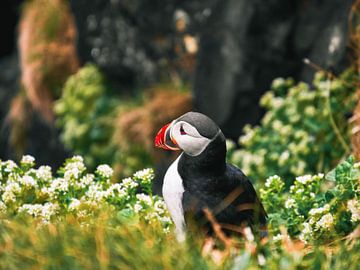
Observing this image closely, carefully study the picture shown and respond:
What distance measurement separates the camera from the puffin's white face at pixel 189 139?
360 centimetres

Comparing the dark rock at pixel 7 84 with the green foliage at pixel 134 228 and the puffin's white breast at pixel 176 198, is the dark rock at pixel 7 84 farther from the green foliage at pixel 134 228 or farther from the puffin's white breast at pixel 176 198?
the puffin's white breast at pixel 176 198

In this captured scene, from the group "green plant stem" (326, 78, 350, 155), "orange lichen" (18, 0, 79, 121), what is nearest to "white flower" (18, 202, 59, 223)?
"green plant stem" (326, 78, 350, 155)

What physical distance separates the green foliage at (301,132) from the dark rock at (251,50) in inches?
16.6

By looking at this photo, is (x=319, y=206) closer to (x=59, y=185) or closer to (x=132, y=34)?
(x=59, y=185)

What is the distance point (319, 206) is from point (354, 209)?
37 cm

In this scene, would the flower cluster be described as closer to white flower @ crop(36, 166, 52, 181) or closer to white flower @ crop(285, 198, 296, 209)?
white flower @ crop(36, 166, 52, 181)

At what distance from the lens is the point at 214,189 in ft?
11.9

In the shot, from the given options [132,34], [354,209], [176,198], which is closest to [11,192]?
[176,198]

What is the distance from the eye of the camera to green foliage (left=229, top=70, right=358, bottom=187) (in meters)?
5.97

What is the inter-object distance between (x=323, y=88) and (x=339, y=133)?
25.6 inches

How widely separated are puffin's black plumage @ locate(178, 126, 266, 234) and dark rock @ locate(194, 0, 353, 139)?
10.1 ft

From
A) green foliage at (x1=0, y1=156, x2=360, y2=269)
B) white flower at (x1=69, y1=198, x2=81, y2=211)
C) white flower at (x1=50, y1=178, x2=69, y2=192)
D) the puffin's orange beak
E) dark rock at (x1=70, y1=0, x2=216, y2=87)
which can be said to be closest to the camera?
green foliage at (x1=0, y1=156, x2=360, y2=269)

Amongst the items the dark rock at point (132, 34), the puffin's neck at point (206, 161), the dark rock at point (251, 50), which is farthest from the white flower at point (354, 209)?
the dark rock at point (132, 34)

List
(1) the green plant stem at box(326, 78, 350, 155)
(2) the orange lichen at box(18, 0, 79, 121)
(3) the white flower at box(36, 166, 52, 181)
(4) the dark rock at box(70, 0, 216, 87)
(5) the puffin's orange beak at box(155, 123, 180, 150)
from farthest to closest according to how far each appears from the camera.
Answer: (2) the orange lichen at box(18, 0, 79, 121) < (4) the dark rock at box(70, 0, 216, 87) < (1) the green plant stem at box(326, 78, 350, 155) < (3) the white flower at box(36, 166, 52, 181) < (5) the puffin's orange beak at box(155, 123, 180, 150)
